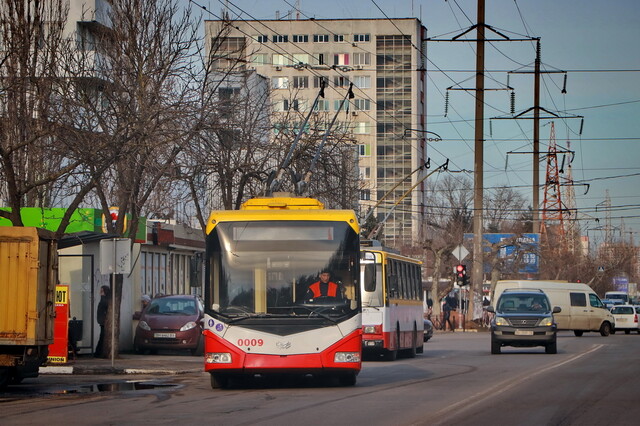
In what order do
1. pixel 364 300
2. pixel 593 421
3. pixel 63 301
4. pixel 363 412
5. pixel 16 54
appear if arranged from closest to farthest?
pixel 593 421 < pixel 363 412 < pixel 16 54 < pixel 63 301 < pixel 364 300

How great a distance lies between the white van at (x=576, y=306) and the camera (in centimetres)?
4972

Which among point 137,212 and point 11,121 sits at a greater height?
point 11,121

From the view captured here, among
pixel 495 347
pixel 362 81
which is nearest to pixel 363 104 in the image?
pixel 362 81

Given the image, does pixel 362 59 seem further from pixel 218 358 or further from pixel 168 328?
pixel 218 358

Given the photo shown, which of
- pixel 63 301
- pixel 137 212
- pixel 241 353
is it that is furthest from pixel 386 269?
pixel 241 353

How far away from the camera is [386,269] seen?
92.1 ft

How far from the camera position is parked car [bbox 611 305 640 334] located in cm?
5825

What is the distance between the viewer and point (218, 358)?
18.3 m

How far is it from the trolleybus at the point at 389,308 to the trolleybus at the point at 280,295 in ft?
23.4

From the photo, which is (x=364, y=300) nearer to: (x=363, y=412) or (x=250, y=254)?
(x=250, y=254)

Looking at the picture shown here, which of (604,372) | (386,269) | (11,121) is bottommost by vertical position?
(604,372)

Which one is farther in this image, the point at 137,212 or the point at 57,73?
the point at 137,212

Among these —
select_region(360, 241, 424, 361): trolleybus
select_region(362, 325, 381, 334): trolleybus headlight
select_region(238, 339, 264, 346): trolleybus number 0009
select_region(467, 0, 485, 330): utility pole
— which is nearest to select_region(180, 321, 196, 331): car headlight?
select_region(360, 241, 424, 361): trolleybus

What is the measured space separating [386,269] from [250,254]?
9938 millimetres
